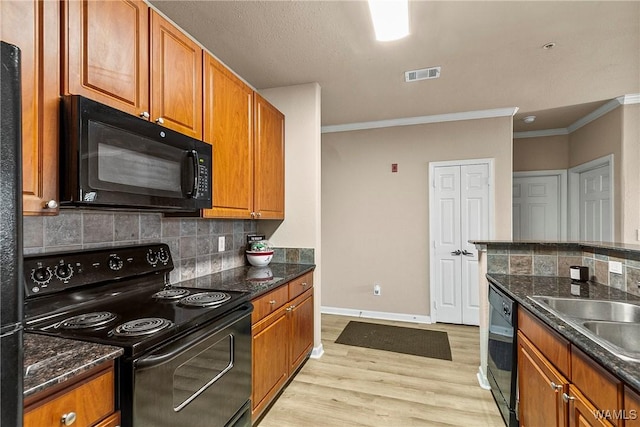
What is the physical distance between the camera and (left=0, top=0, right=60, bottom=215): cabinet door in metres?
1.00

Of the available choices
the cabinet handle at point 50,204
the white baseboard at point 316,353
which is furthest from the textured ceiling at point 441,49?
the white baseboard at point 316,353

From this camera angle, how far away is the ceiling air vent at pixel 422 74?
2705 millimetres

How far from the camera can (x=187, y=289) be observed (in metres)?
1.87

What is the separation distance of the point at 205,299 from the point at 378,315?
3.07m

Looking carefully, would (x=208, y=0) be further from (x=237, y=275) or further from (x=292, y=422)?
(x=292, y=422)

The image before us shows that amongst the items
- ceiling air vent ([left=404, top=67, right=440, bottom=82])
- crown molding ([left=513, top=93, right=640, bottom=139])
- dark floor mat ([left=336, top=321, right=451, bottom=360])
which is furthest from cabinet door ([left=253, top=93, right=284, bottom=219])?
crown molding ([left=513, top=93, right=640, bottom=139])

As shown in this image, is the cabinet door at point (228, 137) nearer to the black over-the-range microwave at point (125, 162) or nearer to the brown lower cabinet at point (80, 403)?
the black over-the-range microwave at point (125, 162)

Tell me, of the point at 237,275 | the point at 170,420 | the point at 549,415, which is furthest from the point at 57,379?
the point at 549,415

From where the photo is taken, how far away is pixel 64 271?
138 centimetres

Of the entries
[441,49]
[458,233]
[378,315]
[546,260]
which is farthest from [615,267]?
[378,315]

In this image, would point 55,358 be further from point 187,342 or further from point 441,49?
point 441,49

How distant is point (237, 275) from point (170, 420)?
124 centimetres

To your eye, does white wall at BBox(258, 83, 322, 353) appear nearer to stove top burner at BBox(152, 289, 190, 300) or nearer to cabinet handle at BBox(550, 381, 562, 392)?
stove top burner at BBox(152, 289, 190, 300)

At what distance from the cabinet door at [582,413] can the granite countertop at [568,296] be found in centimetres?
18
